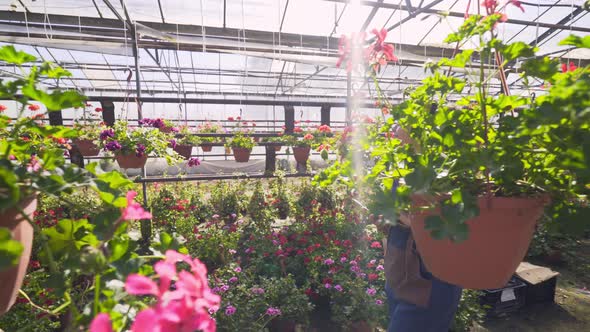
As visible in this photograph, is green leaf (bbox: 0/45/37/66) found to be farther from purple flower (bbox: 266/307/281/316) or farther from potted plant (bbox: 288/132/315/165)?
potted plant (bbox: 288/132/315/165)

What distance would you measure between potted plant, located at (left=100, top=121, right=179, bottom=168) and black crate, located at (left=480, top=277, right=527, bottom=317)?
96.4 inches

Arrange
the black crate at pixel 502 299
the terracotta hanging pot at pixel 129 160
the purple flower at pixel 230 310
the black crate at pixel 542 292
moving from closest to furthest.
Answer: the purple flower at pixel 230 310 < the terracotta hanging pot at pixel 129 160 < the black crate at pixel 502 299 < the black crate at pixel 542 292

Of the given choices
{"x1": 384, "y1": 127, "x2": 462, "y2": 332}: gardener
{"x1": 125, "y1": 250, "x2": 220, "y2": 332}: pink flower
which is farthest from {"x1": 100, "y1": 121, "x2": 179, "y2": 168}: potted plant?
{"x1": 125, "y1": 250, "x2": 220, "y2": 332}: pink flower

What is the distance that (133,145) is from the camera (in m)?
2.15

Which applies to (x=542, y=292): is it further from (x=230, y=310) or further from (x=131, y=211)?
(x=131, y=211)

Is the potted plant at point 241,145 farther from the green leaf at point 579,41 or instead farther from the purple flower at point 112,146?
the green leaf at point 579,41

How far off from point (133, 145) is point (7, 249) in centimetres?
199

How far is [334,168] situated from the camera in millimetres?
791

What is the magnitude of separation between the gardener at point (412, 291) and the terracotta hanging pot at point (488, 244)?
0.54 meters

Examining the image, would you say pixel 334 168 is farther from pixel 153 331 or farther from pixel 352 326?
pixel 352 326

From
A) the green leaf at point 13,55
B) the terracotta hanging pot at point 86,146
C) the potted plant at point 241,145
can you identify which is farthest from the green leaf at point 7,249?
the potted plant at point 241,145

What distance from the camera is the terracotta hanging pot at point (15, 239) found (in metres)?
0.43

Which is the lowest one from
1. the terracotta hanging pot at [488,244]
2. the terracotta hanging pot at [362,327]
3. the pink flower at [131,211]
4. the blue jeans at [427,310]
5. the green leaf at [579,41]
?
the terracotta hanging pot at [362,327]

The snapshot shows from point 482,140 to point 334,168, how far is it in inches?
12.6
